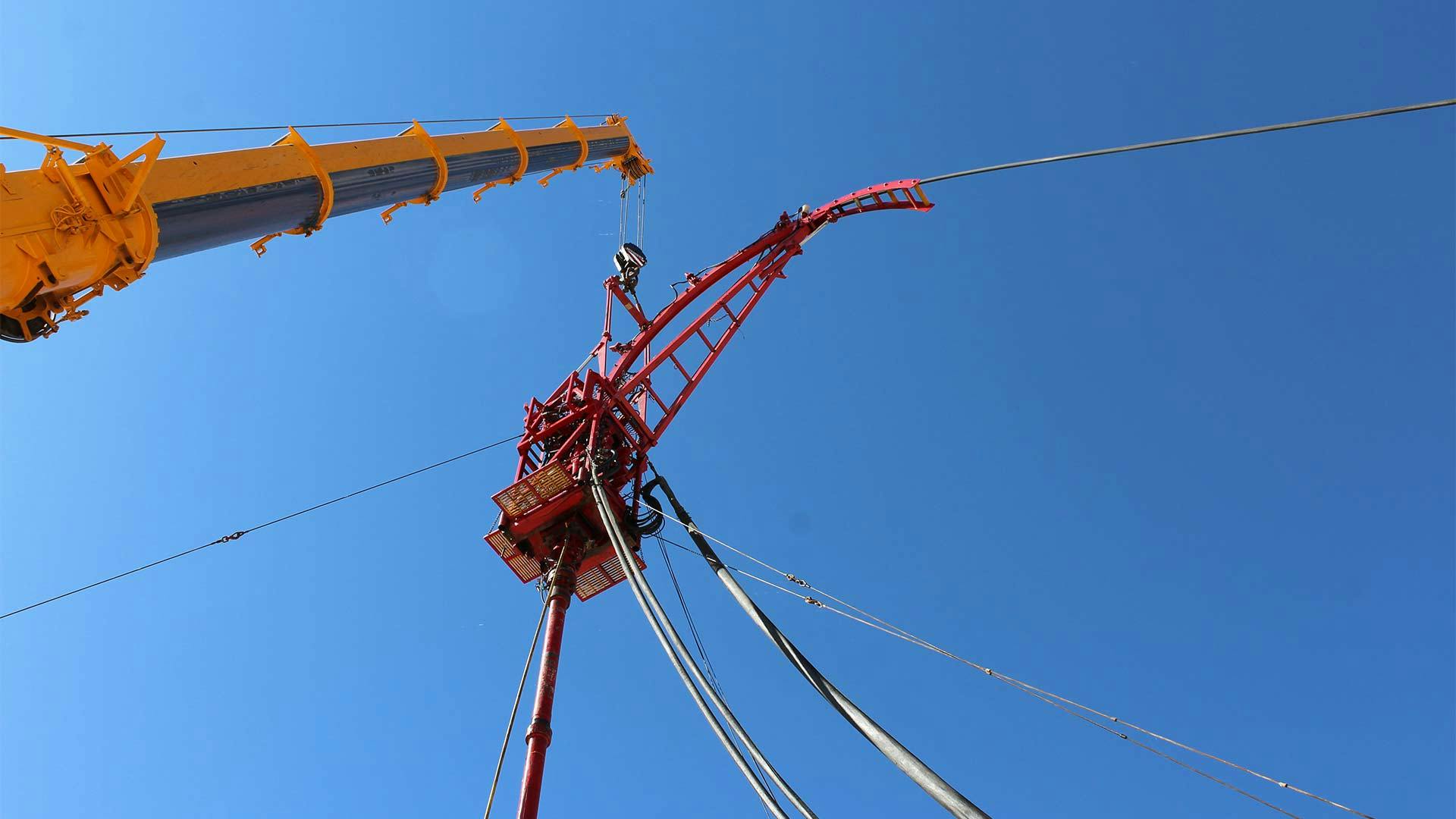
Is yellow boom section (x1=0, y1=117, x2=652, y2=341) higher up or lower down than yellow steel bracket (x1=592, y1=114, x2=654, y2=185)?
lower down

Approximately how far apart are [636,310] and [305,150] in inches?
455

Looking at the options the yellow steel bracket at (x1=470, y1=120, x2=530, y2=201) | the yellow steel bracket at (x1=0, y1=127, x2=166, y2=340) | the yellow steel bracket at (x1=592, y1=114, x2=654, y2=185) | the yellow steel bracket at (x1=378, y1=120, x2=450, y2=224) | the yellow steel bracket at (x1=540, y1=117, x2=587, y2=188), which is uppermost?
the yellow steel bracket at (x1=592, y1=114, x2=654, y2=185)

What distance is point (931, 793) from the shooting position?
24.8ft

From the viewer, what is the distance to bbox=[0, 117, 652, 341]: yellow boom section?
902cm

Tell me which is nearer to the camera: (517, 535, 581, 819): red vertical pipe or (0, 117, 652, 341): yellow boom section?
(0, 117, 652, 341): yellow boom section

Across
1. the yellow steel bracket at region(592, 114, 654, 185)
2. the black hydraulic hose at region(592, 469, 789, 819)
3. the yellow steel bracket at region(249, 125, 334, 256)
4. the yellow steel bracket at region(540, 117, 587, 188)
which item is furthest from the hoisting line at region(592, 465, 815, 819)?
the yellow steel bracket at region(592, 114, 654, 185)

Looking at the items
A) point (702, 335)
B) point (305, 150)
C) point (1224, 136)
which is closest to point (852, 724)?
point (1224, 136)

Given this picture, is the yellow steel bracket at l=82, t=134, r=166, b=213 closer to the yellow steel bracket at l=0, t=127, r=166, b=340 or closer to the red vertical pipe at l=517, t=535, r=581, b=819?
the yellow steel bracket at l=0, t=127, r=166, b=340

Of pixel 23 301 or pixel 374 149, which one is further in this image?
pixel 374 149

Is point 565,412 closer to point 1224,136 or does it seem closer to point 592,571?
point 592,571

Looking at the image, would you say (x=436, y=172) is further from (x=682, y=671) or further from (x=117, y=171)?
(x=682, y=671)

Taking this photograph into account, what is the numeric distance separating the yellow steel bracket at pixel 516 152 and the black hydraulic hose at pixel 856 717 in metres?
8.52

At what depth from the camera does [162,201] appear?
1042 centimetres

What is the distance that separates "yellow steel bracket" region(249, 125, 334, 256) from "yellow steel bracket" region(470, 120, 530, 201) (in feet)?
16.2
